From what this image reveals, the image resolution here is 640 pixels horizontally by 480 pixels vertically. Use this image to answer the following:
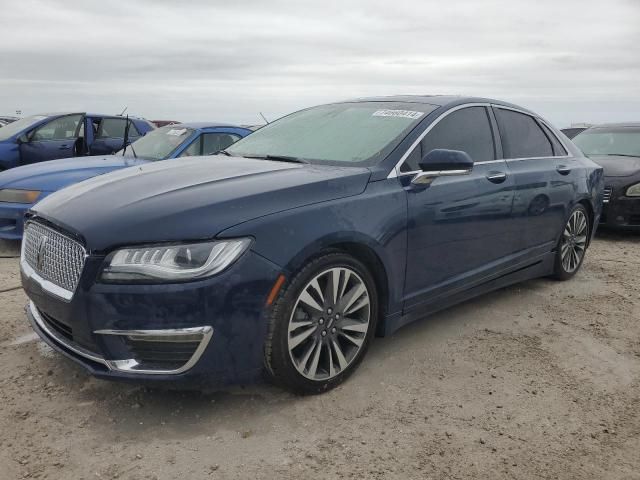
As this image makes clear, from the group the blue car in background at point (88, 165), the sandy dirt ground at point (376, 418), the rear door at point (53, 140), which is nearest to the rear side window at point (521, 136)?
the sandy dirt ground at point (376, 418)

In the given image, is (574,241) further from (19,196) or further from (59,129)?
(59,129)

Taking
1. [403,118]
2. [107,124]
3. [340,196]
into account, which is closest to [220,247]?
[340,196]

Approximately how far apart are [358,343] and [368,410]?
0.38m

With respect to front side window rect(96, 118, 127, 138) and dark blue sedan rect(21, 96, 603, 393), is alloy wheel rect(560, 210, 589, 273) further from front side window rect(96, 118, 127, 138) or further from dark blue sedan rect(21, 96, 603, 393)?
front side window rect(96, 118, 127, 138)

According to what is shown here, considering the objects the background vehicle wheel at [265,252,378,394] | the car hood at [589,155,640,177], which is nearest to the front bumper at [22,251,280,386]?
the background vehicle wheel at [265,252,378,394]

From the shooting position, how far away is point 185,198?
107 inches

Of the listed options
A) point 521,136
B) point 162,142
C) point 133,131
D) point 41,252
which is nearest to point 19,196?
point 162,142

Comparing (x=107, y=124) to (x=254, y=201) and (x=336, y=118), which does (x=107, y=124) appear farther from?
(x=254, y=201)

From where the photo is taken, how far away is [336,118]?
3.98 m

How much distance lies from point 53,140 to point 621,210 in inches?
323

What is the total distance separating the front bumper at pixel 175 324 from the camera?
2.46 m

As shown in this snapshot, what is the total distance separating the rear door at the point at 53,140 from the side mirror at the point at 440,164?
6814 mm

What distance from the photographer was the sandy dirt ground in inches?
94.5

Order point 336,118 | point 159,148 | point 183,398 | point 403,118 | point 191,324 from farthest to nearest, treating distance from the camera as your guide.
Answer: point 159,148
point 336,118
point 403,118
point 183,398
point 191,324
